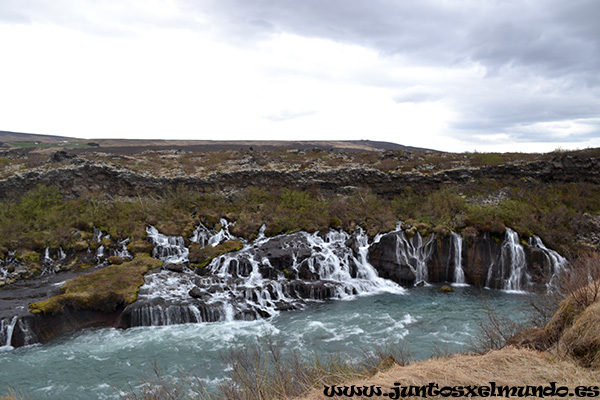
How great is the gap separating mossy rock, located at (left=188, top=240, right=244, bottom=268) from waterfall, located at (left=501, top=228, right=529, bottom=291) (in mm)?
16079

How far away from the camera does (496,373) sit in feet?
15.9

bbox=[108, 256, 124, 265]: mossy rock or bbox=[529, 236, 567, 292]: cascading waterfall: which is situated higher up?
bbox=[529, 236, 567, 292]: cascading waterfall

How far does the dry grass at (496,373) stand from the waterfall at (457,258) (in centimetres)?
1590

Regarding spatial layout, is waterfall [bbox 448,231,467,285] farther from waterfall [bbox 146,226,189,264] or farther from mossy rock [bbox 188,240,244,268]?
waterfall [bbox 146,226,189,264]

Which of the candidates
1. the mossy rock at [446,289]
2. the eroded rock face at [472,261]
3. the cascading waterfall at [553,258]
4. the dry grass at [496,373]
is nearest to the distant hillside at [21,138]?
the eroded rock face at [472,261]

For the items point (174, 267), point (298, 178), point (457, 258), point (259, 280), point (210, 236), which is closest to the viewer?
point (259, 280)

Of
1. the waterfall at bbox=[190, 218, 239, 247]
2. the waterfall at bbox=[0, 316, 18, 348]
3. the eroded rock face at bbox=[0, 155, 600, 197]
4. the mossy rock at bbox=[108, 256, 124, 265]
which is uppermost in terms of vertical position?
the eroded rock face at bbox=[0, 155, 600, 197]

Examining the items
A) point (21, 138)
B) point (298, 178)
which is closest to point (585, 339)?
point (298, 178)

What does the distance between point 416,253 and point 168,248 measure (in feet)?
52.1

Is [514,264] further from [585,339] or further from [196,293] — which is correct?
[196,293]

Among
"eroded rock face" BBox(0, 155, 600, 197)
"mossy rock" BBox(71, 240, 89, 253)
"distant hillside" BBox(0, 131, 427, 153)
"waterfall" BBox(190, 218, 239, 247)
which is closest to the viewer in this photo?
"mossy rock" BBox(71, 240, 89, 253)

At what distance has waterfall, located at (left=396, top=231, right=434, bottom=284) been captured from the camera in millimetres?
20422

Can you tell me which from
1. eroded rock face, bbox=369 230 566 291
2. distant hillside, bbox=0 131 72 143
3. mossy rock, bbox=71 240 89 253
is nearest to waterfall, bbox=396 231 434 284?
eroded rock face, bbox=369 230 566 291

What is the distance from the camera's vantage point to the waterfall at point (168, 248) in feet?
69.4
